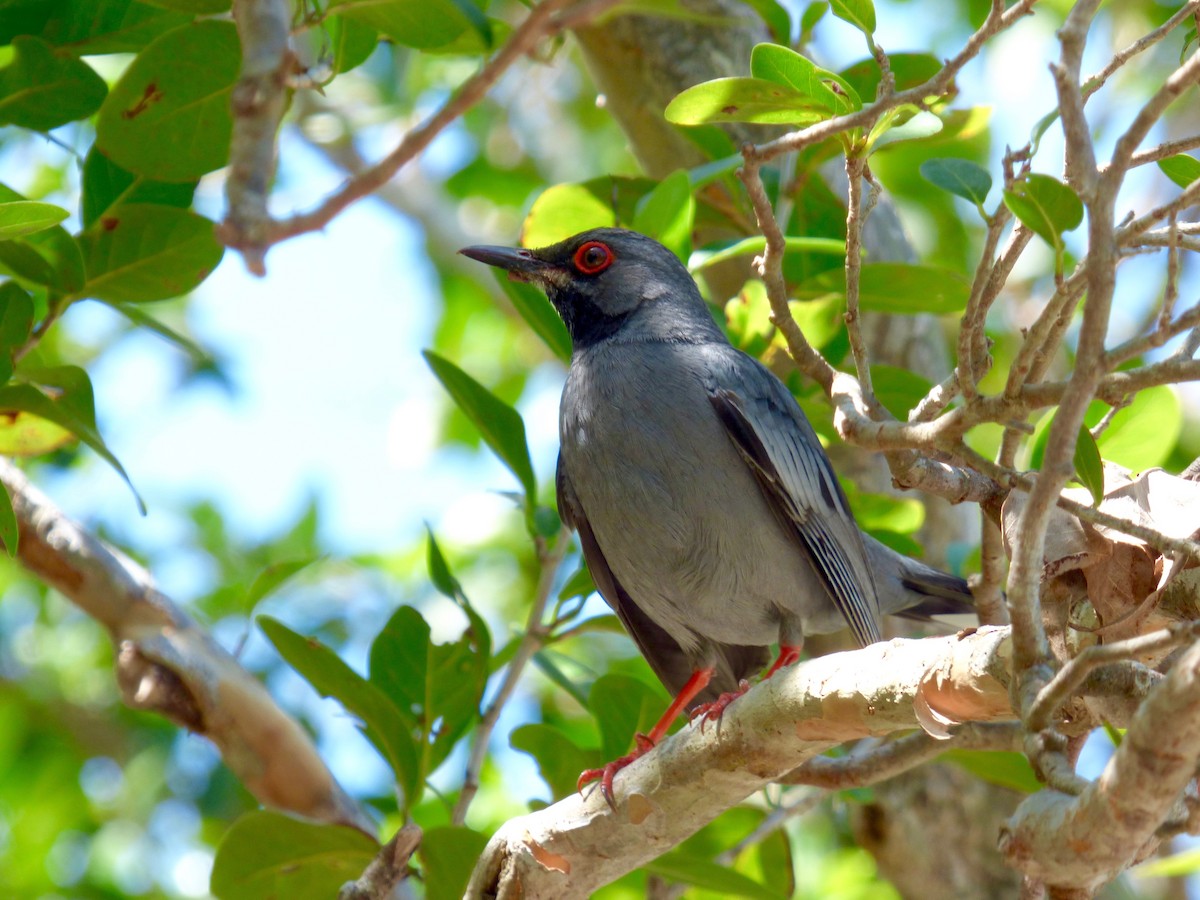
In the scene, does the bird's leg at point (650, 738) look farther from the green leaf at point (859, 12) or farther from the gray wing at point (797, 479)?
the green leaf at point (859, 12)

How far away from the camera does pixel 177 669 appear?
4.62m

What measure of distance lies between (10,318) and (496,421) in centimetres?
175

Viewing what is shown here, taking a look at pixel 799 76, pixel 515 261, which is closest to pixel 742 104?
pixel 799 76

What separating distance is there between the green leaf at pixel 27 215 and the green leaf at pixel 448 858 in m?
2.31

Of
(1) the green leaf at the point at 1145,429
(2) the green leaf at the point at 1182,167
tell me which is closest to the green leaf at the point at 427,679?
(1) the green leaf at the point at 1145,429

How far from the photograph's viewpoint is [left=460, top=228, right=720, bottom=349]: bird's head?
5.29 meters

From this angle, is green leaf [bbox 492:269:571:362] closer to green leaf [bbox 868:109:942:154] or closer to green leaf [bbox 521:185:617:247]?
green leaf [bbox 521:185:617:247]

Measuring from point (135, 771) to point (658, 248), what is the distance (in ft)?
16.8

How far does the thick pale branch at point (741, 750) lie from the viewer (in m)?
2.86

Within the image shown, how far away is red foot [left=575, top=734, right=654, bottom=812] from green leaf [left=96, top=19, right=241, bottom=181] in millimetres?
2397

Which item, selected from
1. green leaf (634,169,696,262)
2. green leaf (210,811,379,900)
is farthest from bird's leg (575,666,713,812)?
green leaf (634,169,696,262)

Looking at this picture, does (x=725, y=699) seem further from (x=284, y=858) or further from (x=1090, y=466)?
(x=284, y=858)

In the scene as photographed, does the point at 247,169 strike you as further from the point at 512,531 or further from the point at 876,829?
the point at 512,531

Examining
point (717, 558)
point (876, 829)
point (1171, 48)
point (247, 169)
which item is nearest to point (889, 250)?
point (717, 558)
